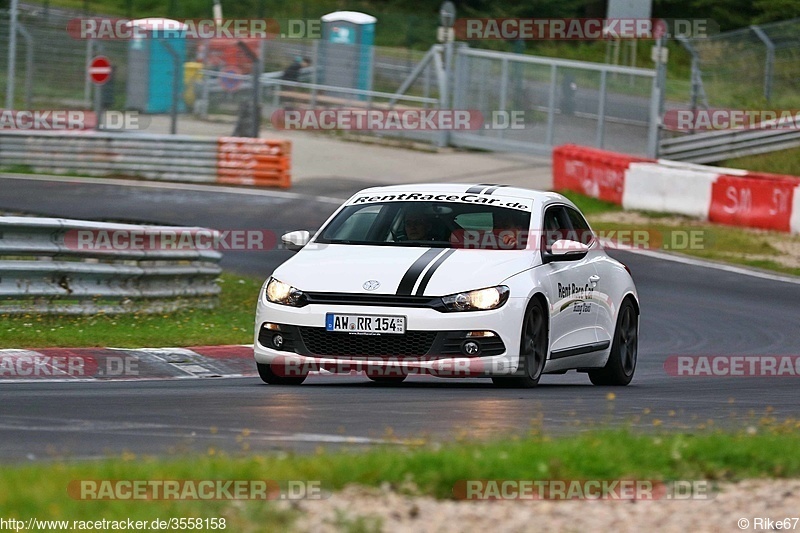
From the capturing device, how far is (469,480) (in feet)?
20.0

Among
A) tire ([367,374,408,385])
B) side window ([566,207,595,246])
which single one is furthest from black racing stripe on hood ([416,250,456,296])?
side window ([566,207,595,246])

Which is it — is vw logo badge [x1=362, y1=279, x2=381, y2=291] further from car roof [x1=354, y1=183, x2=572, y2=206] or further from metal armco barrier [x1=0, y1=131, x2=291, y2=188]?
metal armco barrier [x1=0, y1=131, x2=291, y2=188]

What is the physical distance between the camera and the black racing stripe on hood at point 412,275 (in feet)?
32.9

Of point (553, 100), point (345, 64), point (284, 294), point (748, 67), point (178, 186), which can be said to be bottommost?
point (178, 186)

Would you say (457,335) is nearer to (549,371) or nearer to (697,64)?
(549,371)

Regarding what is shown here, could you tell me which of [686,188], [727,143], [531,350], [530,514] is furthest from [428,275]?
[727,143]

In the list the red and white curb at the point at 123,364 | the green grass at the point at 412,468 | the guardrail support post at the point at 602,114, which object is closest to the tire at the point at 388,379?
the red and white curb at the point at 123,364

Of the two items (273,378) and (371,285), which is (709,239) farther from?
(371,285)

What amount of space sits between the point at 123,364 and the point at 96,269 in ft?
7.52

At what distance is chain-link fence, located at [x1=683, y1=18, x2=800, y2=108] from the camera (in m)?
29.8

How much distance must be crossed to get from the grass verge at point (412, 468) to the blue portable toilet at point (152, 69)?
96.7 ft

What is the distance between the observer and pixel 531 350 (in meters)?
10.4

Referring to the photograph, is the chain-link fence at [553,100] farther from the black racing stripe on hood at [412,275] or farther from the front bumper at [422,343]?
the front bumper at [422,343]

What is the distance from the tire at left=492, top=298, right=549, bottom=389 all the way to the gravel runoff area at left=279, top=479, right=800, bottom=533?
4019 millimetres
